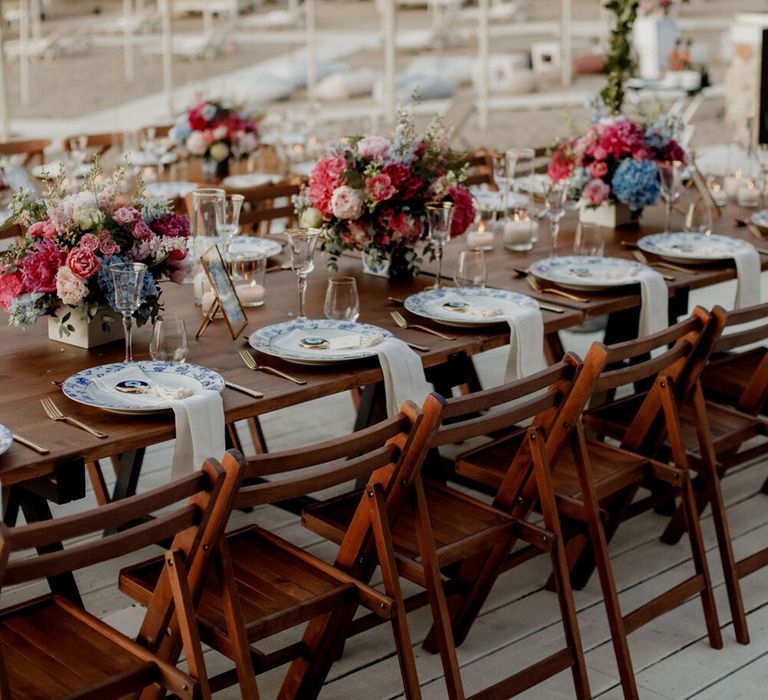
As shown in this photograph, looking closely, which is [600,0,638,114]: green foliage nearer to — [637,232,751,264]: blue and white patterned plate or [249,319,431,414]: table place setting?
[637,232,751,264]: blue and white patterned plate

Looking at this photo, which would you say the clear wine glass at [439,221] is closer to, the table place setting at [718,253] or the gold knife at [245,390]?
the table place setting at [718,253]

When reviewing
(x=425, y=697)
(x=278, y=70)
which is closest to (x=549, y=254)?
(x=425, y=697)

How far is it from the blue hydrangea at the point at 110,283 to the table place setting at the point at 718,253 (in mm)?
1801

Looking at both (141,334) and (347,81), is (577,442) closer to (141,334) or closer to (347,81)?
(141,334)

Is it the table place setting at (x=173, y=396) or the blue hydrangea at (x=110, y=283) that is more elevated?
the blue hydrangea at (x=110, y=283)

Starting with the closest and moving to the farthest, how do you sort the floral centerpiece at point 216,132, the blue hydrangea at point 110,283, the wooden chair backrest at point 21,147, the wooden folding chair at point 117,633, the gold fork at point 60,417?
the wooden folding chair at point 117,633, the gold fork at point 60,417, the blue hydrangea at point 110,283, the wooden chair backrest at point 21,147, the floral centerpiece at point 216,132

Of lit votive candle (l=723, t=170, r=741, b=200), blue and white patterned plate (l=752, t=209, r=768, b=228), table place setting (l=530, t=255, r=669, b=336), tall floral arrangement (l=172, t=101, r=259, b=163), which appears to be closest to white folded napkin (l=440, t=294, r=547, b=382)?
table place setting (l=530, t=255, r=669, b=336)

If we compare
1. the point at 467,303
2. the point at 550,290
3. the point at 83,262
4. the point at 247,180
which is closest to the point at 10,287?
the point at 83,262

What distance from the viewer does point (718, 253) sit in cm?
406

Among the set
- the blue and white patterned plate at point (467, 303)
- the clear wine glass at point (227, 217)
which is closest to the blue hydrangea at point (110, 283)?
the clear wine glass at point (227, 217)

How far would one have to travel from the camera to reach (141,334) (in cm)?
326

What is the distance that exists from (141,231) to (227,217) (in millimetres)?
775

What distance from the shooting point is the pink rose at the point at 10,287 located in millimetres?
3055

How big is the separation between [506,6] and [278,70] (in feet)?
32.4
